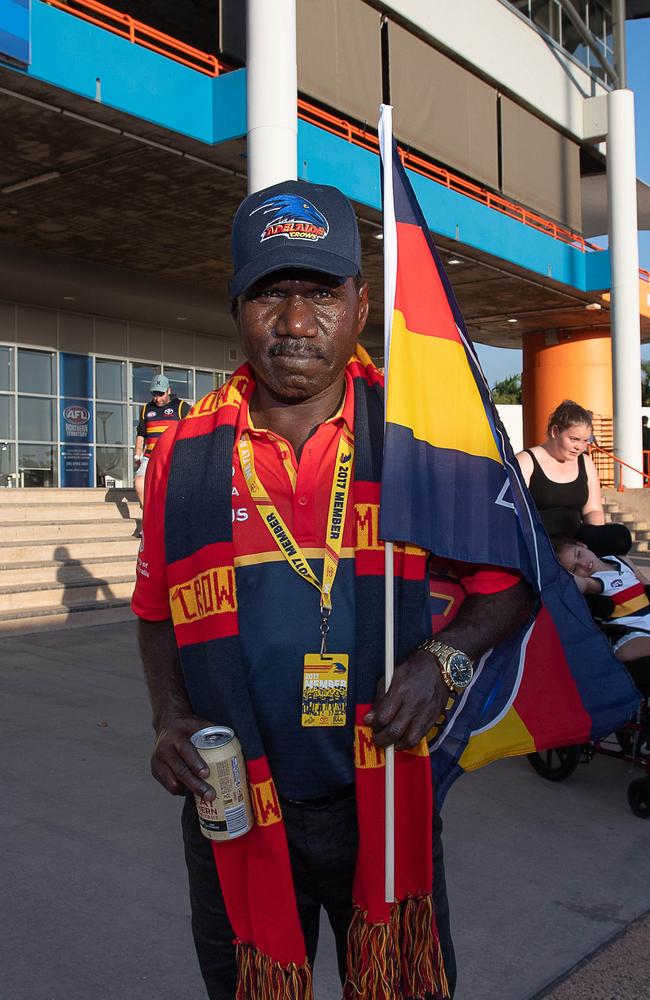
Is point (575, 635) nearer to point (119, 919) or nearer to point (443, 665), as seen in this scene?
point (443, 665)

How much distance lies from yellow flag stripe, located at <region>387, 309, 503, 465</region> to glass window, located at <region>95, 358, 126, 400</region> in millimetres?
18364

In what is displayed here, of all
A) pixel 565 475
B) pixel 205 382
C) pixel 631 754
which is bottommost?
pixel 631 754

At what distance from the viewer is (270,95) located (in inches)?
487

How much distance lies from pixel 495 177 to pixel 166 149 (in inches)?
392

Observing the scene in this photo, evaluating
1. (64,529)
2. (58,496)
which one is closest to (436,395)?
(64,529)

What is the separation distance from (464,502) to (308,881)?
841 mm

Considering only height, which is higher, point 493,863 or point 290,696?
point 290,696

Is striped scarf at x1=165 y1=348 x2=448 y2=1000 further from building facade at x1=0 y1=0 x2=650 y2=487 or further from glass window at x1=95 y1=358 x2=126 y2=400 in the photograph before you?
→ glass window at x1=95 y1=358 x2=126 y2=400

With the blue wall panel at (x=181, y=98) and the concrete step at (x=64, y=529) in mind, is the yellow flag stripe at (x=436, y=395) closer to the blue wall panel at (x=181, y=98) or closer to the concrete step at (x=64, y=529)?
the concrete step at (x=64, y=529)

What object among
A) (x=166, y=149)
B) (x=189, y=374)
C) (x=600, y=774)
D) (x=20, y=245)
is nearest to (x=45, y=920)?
(x=600, y=774)

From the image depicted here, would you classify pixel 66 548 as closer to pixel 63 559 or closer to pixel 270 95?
pixel 63 559

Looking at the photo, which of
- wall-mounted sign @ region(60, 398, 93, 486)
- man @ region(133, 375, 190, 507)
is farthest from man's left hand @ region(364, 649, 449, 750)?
wall-mounted sign @ region(60, 398, 93, 486)

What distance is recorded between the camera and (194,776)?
1737mm

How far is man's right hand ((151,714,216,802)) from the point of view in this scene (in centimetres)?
172
